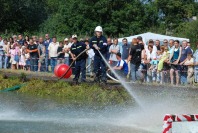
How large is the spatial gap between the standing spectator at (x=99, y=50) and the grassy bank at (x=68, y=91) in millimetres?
A: 802

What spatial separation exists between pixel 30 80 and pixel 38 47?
4.56 metres

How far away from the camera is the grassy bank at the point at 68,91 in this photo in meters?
19.1

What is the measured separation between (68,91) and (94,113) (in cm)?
498

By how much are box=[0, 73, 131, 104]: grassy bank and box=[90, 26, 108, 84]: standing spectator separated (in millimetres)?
802

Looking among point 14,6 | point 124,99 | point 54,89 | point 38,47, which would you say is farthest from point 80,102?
point 14,6

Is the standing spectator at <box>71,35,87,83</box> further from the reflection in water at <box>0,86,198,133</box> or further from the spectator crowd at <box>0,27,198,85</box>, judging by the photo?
the reflection in water at <box>0,86,198,133</box>

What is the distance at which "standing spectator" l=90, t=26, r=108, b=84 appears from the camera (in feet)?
66.2

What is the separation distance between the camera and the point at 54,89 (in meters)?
21.4

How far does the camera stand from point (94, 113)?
15836 mm

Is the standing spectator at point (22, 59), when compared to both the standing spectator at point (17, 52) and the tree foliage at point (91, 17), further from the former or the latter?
the tree foliage at point (91, 17)

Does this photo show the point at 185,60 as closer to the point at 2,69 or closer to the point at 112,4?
the point at 2,69

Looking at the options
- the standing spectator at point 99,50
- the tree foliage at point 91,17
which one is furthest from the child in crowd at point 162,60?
the tree foliage at point 91,17

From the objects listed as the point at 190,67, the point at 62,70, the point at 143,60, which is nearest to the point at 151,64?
the point at 143,60

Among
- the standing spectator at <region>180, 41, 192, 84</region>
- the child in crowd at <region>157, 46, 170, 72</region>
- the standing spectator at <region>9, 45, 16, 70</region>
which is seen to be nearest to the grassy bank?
the child in crowd at <region>157, 46, 170, 72</region>
